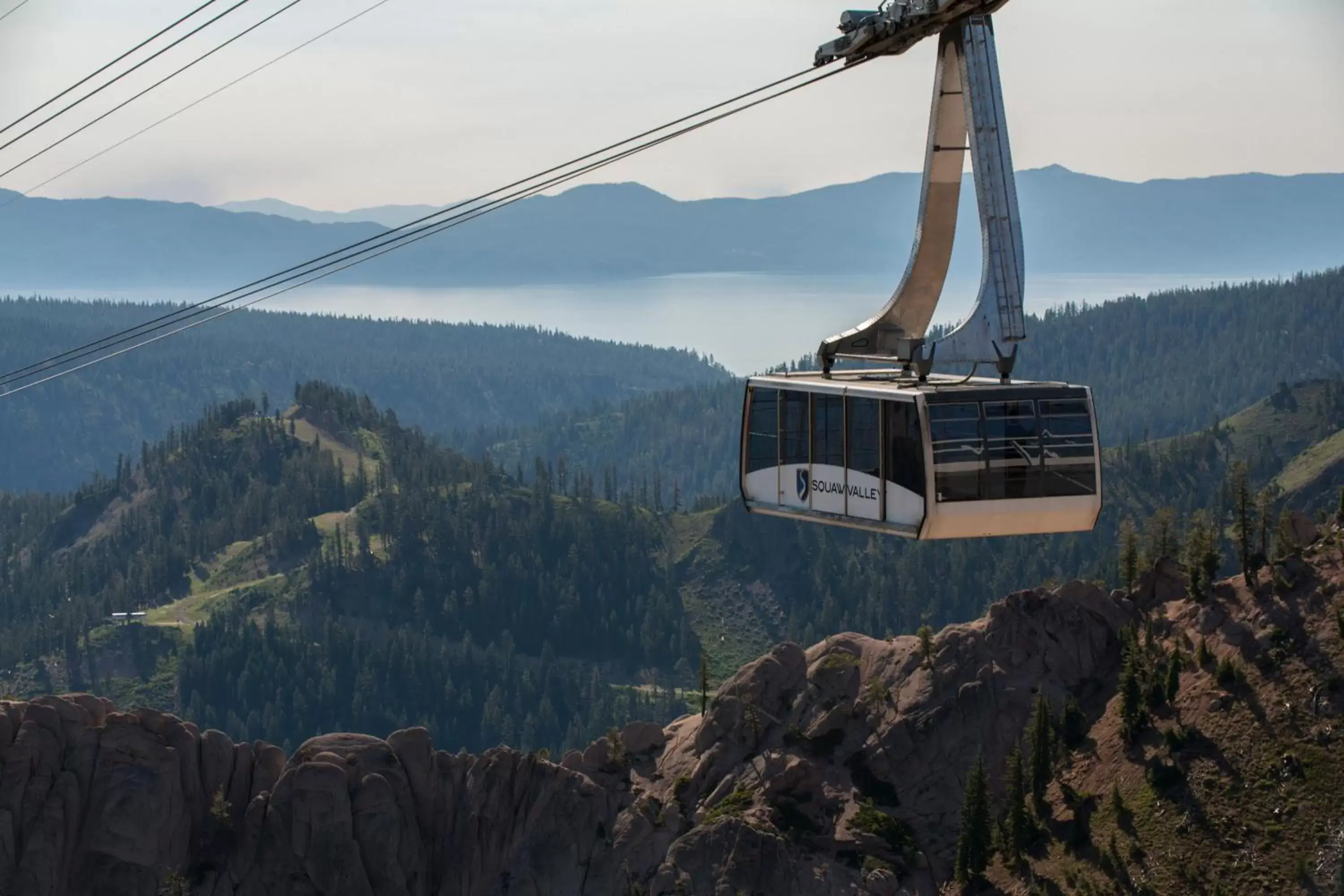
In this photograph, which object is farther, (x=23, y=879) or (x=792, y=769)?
(x=792, y=769)

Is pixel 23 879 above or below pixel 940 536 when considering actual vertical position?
below

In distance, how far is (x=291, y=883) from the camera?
314 ft

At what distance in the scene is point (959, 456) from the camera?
36438 mm

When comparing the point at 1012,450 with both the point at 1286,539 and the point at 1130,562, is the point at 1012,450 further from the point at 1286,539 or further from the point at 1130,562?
the point at 1130,562

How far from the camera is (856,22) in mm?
35625

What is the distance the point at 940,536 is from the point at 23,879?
65.5 metres

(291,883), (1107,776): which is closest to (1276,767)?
(1107,776)

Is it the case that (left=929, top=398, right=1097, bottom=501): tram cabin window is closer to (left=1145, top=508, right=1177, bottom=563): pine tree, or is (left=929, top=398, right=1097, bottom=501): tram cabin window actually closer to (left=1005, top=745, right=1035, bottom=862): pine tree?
(left=1005, top=745, right=1035, bottom=862): pine tree

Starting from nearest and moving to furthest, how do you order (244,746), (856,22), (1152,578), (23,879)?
(856,22), (23,879), (244,746), (1152,578)

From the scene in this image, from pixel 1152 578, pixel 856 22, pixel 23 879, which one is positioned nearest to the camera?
pixel 856 22

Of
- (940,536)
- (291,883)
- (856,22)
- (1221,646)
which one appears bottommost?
(291,883)

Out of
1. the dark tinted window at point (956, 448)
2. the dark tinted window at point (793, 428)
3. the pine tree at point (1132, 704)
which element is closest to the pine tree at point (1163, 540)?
the pine tree at point (1132, 704)

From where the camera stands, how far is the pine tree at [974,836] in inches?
3583

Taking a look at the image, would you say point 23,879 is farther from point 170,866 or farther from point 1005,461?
point 1005,461
